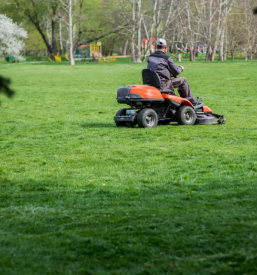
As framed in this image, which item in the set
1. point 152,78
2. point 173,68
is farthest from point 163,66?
point 152,78

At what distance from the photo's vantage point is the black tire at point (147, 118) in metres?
12.0

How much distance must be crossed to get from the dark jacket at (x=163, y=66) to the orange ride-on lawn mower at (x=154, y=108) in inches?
7.4

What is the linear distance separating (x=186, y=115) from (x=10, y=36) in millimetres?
66779

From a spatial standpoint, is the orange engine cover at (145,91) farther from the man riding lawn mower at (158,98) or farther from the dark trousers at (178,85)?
the dark trousers at (178,85)

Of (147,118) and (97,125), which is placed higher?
(147,118)

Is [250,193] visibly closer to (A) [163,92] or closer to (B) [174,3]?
(A) [163,92]

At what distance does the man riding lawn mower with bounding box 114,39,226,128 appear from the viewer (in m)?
11.7

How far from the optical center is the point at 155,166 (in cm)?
839

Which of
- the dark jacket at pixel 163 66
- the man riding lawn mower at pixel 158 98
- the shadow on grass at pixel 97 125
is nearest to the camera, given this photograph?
the man riding lawn mower at pixel 158 98

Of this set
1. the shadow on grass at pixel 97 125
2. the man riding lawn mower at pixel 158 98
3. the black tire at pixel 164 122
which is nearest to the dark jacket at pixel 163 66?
the man riding lawn mower at pixel 158 98

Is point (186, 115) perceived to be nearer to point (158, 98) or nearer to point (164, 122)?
point (164, 122)

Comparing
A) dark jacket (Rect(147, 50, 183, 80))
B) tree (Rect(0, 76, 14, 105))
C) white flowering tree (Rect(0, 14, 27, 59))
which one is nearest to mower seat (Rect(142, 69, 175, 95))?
dark jacket (Rect(147, 50, 183, 80))

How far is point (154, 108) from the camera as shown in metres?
12.3

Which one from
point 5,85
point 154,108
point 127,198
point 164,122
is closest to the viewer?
point 5,85
